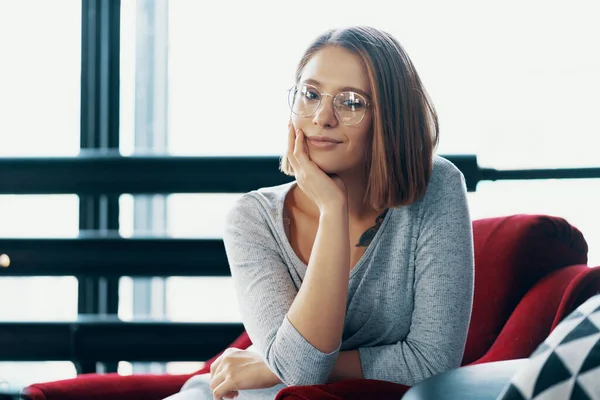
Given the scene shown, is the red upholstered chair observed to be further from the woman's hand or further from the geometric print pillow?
the geometric print pillow

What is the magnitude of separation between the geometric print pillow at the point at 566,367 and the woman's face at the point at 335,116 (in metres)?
0.63

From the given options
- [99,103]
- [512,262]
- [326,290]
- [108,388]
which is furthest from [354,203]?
[99,103]

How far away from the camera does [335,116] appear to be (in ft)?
4.73

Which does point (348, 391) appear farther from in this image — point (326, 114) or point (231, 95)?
point (231, 95)

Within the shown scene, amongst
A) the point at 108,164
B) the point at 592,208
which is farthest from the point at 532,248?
the point at 108,164

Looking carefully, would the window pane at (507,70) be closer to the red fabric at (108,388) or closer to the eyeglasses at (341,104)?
the red fabric at (108,388)

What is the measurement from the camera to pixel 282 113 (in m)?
2.80

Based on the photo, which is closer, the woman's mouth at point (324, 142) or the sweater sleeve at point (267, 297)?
the sweater sleeve at point (267, 297)

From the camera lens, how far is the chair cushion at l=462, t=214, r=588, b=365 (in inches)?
65.1

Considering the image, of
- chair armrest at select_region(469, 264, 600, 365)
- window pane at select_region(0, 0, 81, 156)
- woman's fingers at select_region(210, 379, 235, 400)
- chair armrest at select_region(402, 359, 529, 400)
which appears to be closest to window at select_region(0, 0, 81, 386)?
window pane at select_region(0, 0, 81, 156)

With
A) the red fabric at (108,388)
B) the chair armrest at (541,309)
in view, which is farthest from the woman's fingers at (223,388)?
the chair armrest at (541,309)

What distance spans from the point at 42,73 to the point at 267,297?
6.08 ft

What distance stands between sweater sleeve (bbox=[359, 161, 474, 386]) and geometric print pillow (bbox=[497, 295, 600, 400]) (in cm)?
46

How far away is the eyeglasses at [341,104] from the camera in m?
1.43
